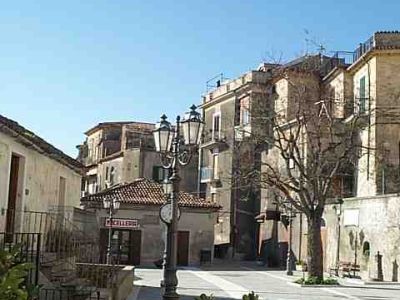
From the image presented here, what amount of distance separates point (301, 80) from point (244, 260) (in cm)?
1458

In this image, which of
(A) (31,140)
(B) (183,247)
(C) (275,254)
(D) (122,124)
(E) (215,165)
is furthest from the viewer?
(D) (122,124)

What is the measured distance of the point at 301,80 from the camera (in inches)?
1543

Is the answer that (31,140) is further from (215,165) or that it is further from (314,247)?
(215,165)

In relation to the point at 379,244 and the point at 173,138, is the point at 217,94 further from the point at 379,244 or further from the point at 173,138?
the point at 173,138

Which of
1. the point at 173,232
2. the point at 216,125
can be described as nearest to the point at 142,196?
the point at 216,125

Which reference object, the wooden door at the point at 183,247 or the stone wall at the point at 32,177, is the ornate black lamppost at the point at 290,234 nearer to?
the wooden door at the point at 183,247

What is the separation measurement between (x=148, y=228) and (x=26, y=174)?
891 inches

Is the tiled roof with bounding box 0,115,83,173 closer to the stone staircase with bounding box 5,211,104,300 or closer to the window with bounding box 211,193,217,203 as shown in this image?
the stone staircase with bounding box 5,211,104,300

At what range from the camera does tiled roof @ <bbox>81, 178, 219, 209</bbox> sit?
37556 mm

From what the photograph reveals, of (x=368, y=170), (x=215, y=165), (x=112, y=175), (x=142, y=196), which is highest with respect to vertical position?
(x=215, y=165)

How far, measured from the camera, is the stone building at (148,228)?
3731 centimetres

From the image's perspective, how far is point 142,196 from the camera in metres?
38.5

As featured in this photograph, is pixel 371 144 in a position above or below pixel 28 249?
above

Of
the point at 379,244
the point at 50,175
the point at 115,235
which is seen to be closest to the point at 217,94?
the point at 115,235
